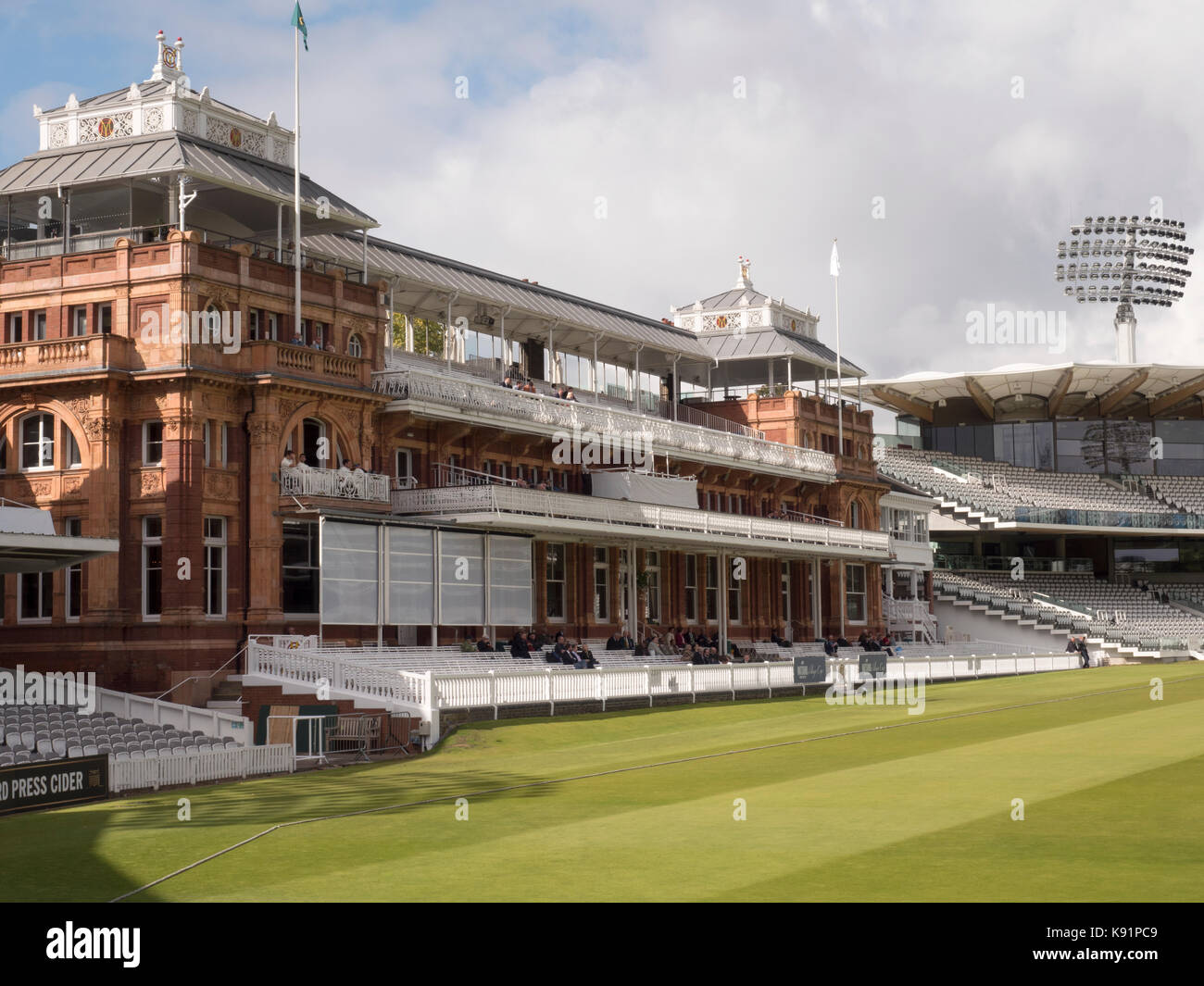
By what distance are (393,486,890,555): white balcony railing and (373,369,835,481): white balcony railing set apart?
2.85 metres

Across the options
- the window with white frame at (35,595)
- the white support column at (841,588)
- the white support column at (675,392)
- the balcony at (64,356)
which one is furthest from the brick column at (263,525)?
the white support column at (841,588)

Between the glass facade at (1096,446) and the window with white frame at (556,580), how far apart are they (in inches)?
1878

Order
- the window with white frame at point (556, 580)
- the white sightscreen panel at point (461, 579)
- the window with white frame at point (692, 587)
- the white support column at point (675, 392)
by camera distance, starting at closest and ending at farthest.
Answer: the white sightscreen panel at point (461, 579)
the window with white frame at point (556, 580)
the window with white frame at point (692, 587)
the white support column at point (675, 392)

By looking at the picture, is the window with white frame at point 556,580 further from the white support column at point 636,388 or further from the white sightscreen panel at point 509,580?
the white support column at point 636,388

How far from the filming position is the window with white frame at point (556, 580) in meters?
46.9

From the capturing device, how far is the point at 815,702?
41.8 meters

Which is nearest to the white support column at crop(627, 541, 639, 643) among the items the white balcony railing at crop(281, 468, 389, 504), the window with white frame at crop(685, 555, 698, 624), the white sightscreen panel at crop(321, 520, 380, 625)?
the window with white frame at crop(685, 555, 698, 624)

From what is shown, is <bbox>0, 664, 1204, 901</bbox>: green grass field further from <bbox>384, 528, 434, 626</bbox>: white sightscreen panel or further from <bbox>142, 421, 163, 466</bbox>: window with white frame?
<bbox>142, 421, 163, 466</bbox>: window with white frame

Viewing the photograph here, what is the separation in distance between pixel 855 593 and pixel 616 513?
2382cm

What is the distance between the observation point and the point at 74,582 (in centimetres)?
3656

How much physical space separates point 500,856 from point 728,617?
1656 inches

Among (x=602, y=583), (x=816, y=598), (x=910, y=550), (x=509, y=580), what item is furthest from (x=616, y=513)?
(x=910, y=550)

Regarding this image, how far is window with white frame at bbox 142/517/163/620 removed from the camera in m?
36.0
